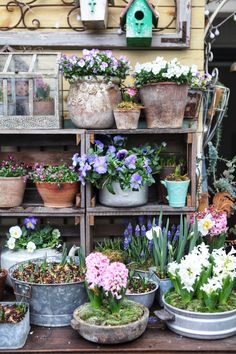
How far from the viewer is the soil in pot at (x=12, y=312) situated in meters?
2.28

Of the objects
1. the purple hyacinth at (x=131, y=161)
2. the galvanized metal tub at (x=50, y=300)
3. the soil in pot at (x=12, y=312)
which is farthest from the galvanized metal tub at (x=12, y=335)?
the purple hyacinth at (x=131, y=161)

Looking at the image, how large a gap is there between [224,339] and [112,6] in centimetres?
213

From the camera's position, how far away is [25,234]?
302cm

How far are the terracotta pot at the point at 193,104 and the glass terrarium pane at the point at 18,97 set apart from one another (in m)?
0.99

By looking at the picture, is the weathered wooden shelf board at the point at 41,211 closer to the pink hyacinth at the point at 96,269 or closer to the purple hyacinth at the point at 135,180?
the purple hyacinth at the point at 135,180

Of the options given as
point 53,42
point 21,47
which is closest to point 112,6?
point 53,42

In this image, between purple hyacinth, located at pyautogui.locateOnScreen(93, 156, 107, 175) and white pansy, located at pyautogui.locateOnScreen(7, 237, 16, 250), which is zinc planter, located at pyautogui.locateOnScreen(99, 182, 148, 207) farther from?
white pansy, located at pyautogui.locateOnScreen(7, 237, 16, 250)

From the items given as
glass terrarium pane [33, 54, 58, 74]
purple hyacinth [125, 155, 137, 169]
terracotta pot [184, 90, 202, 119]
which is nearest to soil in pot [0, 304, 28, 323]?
purple hyacinth [125, 155, 137, 169]

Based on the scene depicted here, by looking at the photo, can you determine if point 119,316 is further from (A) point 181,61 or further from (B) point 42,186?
(A) point 181,61

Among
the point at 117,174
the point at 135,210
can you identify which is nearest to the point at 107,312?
the point at 135,210

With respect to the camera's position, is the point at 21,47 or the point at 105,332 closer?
the point at 105,332

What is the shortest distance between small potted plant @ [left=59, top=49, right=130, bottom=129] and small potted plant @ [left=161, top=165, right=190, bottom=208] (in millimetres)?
514

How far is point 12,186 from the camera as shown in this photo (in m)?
2.88

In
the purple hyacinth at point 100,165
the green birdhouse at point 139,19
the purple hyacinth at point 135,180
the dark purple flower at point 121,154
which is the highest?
the green birdhouse at point 139,19
